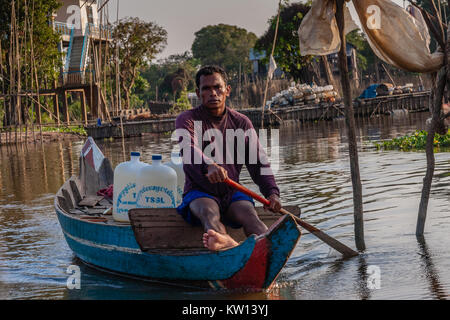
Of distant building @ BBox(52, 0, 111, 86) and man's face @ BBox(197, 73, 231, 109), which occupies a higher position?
distant building @ BBox(52, 0, 111, 86)

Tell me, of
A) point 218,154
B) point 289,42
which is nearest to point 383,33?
point 218,154

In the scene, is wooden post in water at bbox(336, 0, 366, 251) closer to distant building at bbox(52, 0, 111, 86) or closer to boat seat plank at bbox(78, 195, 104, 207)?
boat seat plank at bbox(78, 195, 104, 207)

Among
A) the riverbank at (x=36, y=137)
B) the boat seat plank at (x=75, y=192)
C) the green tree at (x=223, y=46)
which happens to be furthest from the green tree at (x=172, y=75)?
the boat seat plank at (x=75, y=192)

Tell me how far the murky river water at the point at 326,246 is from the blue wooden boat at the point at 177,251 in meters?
0.12

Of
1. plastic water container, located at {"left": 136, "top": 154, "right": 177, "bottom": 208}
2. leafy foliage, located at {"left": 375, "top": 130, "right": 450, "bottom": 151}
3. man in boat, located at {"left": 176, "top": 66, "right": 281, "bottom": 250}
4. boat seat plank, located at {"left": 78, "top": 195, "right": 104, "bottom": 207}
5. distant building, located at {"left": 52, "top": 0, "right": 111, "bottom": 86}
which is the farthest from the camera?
distant building, located at {"left": 52, "top": 0, "right": 111, "bottom": 86}

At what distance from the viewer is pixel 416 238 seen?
17.3ft

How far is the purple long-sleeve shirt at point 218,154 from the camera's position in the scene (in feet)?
14.2

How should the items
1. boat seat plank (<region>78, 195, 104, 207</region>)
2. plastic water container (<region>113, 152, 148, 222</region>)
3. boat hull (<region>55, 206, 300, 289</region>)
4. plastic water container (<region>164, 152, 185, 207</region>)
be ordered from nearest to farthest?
boat hull (<region>55, 206, 300, 289</region>), plastic water container (<region>113, 152, 148, 222</region>), plastic water container (<region>164, 152, 185, 207</region>), boat seat plank (<region>78, 195, 104, 207</region>)

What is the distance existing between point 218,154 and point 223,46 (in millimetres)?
57198

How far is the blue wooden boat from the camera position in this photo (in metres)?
3.87

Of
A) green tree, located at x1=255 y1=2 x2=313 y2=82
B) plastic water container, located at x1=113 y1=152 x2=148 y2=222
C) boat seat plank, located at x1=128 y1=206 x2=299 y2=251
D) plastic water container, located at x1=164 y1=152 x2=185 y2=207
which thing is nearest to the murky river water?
boat seat plank, located at x1=128 y1=206 x2=299 y2=251

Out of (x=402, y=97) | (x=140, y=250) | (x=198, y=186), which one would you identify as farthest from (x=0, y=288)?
(x=402, y=97)

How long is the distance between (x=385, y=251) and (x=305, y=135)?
46.5 ft
